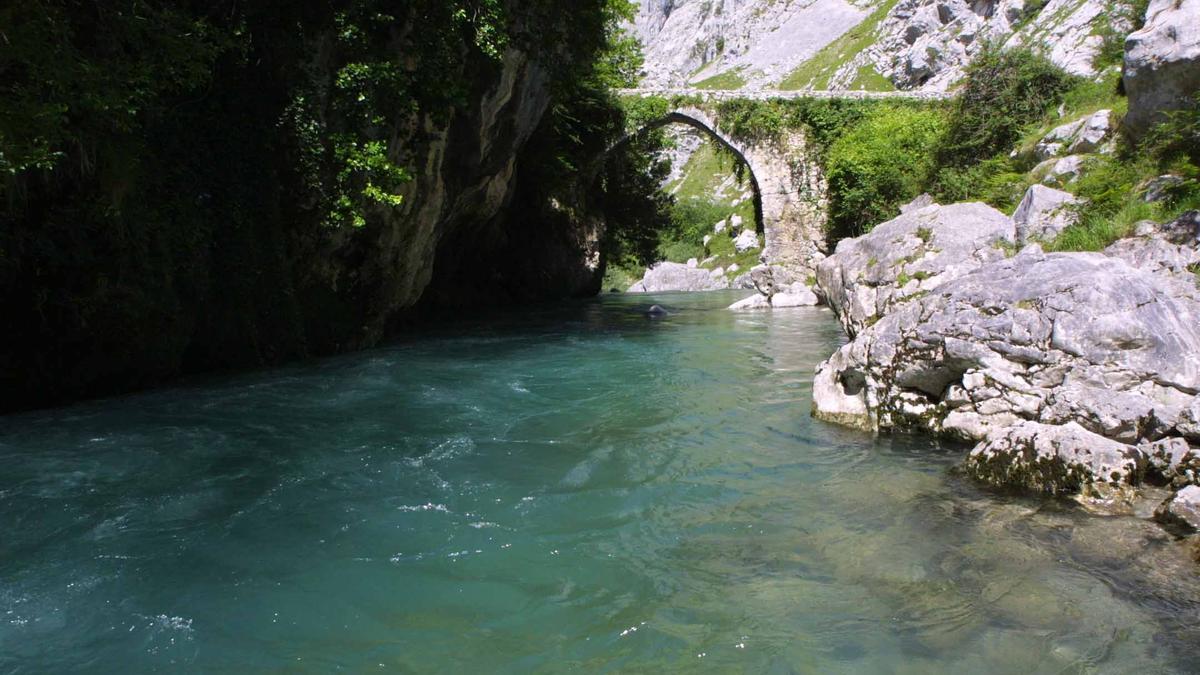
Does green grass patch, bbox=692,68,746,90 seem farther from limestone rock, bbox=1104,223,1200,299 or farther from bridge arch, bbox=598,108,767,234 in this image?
limestone rock, bbox=1104,223,1200,299

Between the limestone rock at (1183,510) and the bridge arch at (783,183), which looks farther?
the bridge arch at (783,183)

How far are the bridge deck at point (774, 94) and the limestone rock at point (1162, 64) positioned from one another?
20.1 meters

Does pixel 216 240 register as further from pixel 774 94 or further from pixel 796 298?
pixel 774 94

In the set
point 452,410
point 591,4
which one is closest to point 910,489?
point 452,410

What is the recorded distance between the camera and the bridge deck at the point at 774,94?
28.3 meters

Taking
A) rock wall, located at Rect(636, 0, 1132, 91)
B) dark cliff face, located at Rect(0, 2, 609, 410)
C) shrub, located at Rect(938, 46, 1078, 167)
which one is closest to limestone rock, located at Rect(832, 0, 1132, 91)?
rock wall, located at Rect(636, 0, 1132, 91)

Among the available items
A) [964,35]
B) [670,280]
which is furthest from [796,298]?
[964,35]

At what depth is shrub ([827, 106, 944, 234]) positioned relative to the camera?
2436 cm

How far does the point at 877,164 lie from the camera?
2573cm

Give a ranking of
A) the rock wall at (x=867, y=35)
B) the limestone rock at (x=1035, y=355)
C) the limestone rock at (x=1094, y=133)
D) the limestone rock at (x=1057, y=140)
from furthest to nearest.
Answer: the rock wall at (x=867, y=35), the limestone rock at (x=1057, y=140), the limestone rock at (x=1094, y=133), the limestone rock at (x=1035, y=355)

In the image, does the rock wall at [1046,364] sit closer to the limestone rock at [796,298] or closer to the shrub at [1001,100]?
the shrub at [1001,100]

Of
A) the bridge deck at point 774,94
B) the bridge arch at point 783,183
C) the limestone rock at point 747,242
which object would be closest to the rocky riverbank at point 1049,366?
the bridge arch at point 783,183

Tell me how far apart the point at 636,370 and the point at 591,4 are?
9.31 metres

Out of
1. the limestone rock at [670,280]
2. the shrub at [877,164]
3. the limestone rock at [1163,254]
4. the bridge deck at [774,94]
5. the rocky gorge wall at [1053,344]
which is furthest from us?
the limestone rock at [670,280]
